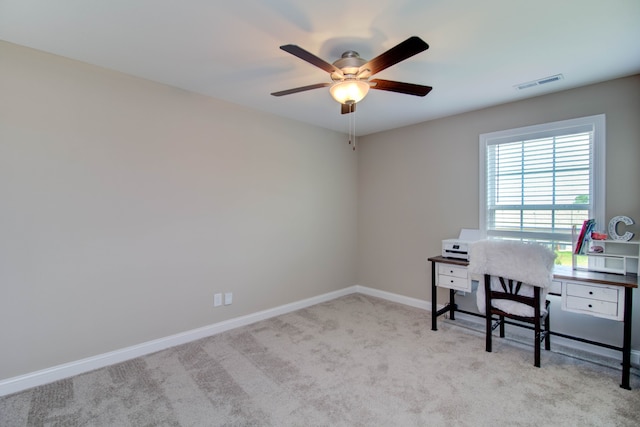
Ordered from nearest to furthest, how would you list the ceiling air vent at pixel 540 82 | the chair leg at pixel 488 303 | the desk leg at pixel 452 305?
the ceiling air vent at pixel 540 82, the chair leg at pixel 488 303, the desk leg at pixel 452 305

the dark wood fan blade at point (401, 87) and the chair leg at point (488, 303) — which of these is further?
the chair leg at point (488, 303)

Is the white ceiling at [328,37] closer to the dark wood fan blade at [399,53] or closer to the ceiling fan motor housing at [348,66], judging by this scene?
the ceiling fan motor housing at [348,66]

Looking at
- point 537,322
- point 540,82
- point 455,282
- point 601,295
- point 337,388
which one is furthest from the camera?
point 455,282

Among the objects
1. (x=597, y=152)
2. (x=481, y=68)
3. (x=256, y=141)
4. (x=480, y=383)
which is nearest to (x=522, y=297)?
(x=480, y=383)

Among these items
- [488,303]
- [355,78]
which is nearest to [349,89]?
[355,78]

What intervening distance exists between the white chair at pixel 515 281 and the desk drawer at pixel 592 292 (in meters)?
0.19

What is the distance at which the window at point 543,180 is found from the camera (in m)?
2.72

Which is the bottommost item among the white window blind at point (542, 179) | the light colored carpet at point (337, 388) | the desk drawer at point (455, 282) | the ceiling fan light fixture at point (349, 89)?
the light colored carpet at point (337, 388)

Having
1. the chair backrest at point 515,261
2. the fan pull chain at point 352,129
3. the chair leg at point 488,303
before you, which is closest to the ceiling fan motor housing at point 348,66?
the fan pull chain at point 352,129

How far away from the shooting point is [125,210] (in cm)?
260

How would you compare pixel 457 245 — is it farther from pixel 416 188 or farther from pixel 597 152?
pixel 597 152

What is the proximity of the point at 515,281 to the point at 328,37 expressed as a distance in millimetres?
2450

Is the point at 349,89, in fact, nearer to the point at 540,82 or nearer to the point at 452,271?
the point at 540,82

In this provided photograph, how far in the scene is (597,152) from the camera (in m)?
2.67
